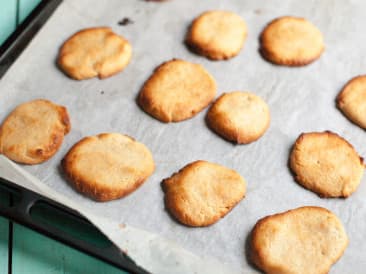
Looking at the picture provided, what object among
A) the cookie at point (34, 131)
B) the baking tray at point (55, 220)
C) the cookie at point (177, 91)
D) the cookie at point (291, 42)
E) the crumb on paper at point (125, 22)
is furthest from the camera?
the crumb on paper at point (125, 22)

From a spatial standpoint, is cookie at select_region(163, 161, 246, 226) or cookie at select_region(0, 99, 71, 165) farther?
cookie at select_region(0, 99, 71, 165)

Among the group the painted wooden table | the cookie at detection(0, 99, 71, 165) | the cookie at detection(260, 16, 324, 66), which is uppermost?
the cookie at detection(260, 16, 324, 66)

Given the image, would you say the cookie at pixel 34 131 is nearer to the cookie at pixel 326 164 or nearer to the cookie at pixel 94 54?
the cookie at pixel 94 54

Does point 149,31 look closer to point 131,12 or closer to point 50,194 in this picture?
point 131,12

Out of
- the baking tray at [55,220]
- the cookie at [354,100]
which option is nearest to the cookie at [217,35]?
the cookie at [354,100]

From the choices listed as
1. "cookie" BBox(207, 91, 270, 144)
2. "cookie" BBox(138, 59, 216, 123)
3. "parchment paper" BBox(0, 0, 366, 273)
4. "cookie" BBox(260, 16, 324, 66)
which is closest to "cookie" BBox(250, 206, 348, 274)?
"parchment paper" BBox(0, 0, 366, 273)

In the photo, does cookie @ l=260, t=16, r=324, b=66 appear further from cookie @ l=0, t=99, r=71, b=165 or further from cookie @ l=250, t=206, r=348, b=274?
cookie @ l=0, t=99, r=71, b=165

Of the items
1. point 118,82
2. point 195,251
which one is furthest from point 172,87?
point 195,251
